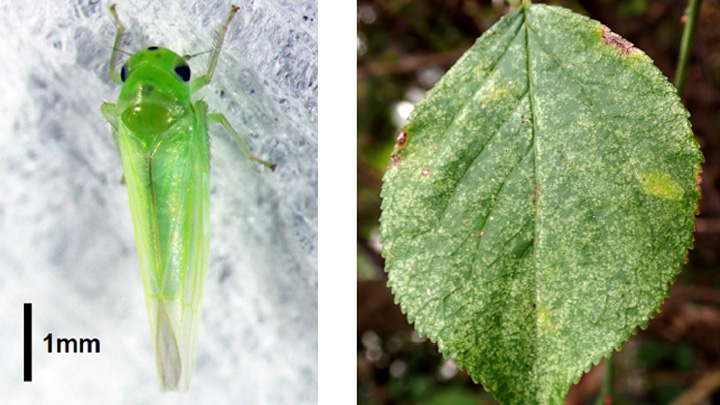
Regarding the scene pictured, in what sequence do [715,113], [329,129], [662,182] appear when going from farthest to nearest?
[715,113] < [329,129] < [662,182]

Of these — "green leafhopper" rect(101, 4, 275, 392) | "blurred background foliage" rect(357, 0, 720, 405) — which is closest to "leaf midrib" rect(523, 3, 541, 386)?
"green leafhopper" rect(101, 4, 275, 392)

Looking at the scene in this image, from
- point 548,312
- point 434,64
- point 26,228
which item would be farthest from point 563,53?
point 434,64

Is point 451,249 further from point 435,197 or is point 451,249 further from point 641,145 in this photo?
point 641,145

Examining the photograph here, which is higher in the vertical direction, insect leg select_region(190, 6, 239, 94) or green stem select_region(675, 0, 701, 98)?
green stem select_region(675, 0, 701, 98)

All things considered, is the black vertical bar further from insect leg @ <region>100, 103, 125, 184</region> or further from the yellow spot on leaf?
the yellow spot on leaf

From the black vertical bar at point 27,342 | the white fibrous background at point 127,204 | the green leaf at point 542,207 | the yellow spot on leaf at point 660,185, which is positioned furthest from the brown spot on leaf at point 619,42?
the black vertical bar at point 27,342

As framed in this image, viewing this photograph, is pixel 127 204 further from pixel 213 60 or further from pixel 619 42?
pixel 619 42

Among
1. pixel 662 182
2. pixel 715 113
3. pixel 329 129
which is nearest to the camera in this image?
pixel 662 182
